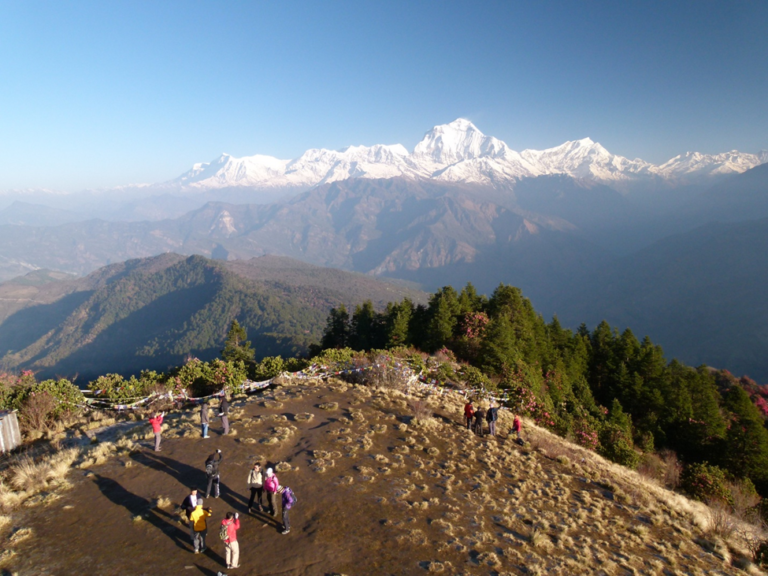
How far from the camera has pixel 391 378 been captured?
101ft

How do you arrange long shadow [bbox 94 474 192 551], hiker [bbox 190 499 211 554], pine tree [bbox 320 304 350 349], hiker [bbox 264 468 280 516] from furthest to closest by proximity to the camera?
1. pine tree [bbox 320 304 350 349]
2. hiker [bbox 264 468 280 516]
3. long shadow [bbox 94 474 192 551]
4. hiker [bbox 190 499 211 554]

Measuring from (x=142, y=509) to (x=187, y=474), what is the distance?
2.34 metres

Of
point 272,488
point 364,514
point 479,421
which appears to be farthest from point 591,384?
point 272,488

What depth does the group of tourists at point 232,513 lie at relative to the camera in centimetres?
1123

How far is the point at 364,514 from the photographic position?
14.1 m

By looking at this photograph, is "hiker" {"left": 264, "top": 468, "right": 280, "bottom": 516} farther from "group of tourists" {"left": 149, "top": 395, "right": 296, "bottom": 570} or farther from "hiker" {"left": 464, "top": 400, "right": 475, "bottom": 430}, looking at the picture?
"hiker" {"left": 464, "top": 400, "right": 475, "bottom": 430}

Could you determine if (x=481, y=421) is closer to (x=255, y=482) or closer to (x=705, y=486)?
(x=255, y=482)

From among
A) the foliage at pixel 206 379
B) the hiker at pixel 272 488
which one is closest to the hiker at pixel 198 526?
the hiker at pixel 272 488

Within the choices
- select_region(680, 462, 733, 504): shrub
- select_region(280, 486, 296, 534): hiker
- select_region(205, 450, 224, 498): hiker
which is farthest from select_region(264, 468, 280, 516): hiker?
select_region(680, 462, 733, 504): shrub

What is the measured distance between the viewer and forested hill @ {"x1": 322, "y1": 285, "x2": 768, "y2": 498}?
108 ft

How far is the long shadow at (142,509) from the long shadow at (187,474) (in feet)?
4.97

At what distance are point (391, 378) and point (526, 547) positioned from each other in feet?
59.9

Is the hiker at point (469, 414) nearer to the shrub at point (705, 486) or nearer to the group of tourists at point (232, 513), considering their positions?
the group of tourists at point (232, 513)

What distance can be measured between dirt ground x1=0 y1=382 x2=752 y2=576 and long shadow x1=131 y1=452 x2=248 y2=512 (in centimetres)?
7
